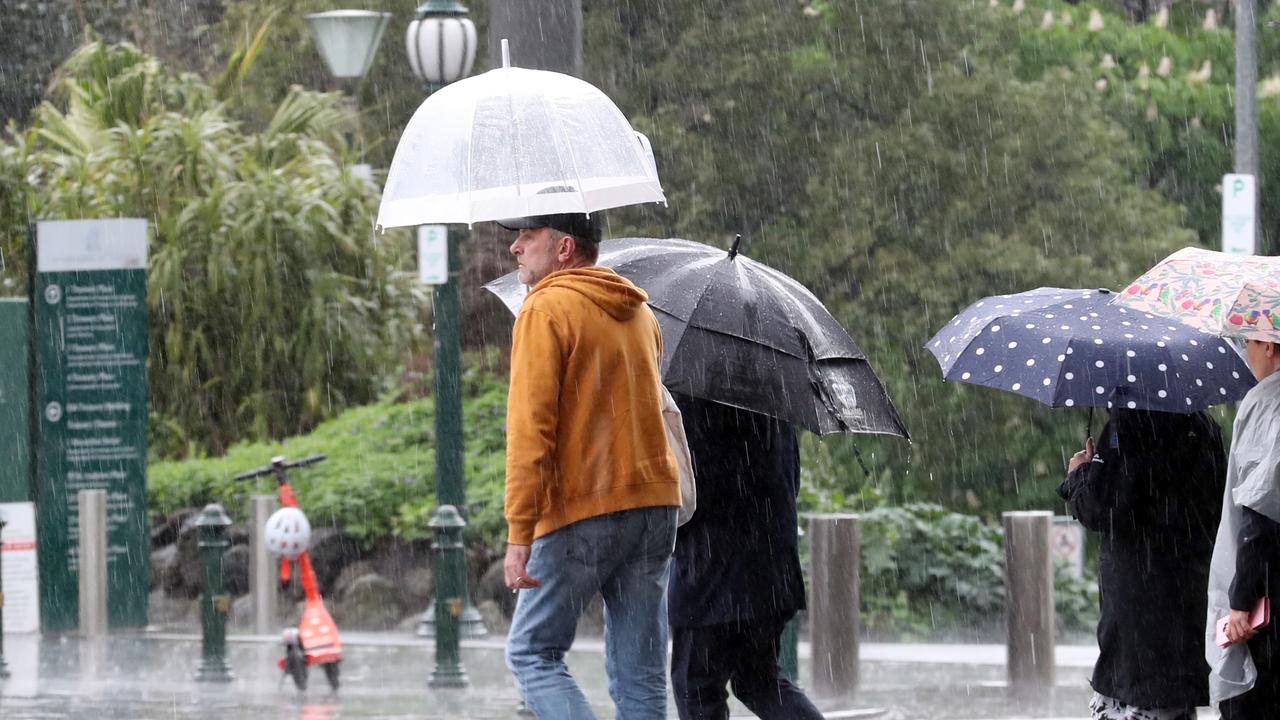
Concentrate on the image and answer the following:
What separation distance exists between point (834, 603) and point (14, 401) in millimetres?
6825

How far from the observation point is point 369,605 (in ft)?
46.7

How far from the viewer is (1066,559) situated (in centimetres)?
1402

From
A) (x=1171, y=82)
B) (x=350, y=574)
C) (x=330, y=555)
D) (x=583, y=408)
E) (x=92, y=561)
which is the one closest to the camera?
(x=583, y=408)

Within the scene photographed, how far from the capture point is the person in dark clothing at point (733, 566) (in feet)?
21.6

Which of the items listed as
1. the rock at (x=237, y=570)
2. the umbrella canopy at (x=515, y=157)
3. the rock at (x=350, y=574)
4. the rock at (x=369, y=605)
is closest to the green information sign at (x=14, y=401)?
the rock at (x=237, y=570)

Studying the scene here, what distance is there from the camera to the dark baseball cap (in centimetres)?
583

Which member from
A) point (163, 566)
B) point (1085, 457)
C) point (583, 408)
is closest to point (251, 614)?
point (163, 566)

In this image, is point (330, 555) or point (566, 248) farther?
point (330, 555)

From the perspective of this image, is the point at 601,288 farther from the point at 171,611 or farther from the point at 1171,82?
the point at 1171,82

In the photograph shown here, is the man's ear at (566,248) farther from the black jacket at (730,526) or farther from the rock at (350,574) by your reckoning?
the rock at (350,574)

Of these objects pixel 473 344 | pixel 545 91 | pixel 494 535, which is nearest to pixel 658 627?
pixel 545 91

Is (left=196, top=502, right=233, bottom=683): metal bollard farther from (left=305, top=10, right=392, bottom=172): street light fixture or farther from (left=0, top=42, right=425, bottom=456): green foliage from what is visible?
(left=0, top=42, right=425, bottom=456): green foliage

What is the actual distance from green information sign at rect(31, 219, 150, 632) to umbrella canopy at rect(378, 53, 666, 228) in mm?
8006

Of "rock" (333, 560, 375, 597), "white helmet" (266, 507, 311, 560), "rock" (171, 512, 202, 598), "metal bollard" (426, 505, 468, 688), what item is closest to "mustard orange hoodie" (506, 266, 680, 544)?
"metal bollard" (426, 505, 468, 688)
